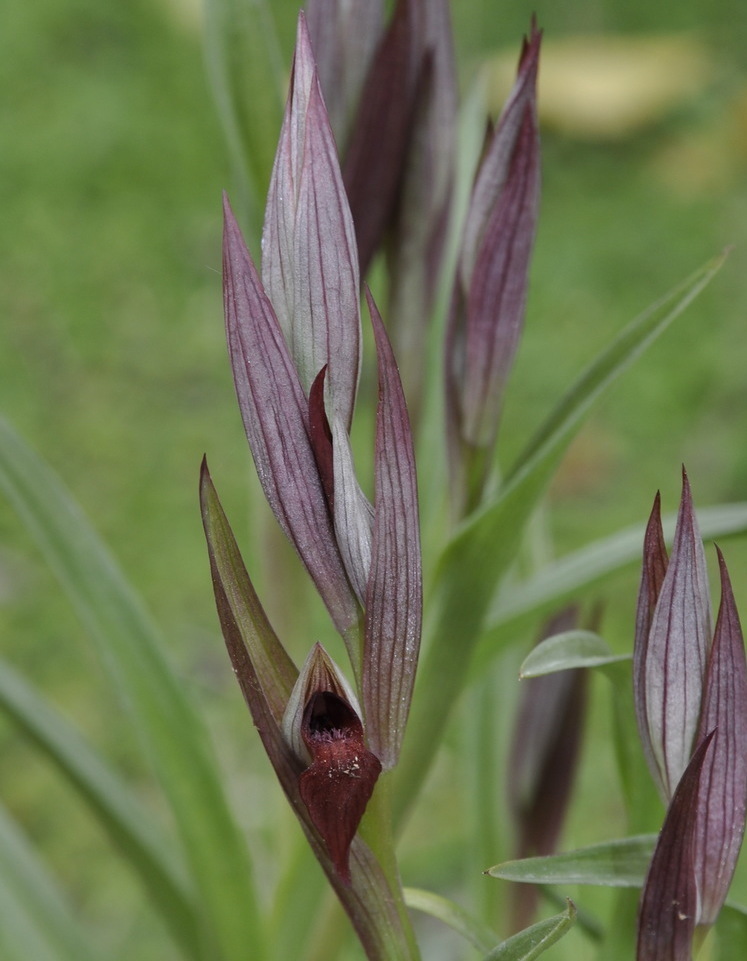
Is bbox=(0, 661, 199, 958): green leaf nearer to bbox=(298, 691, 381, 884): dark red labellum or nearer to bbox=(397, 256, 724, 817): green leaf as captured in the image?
bbox=(397, 256, 724, 817): green leaf

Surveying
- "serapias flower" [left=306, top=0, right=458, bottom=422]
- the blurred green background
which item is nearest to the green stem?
"serapias flower" [left=306, top=0, right=458, bottom=422]

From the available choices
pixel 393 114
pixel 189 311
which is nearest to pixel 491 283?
pixel 393 114

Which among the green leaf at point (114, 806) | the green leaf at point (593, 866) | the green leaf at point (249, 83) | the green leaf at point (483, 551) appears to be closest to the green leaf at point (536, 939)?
the green leaf at point (593, 866)

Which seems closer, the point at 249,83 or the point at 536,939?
the point at 536,939

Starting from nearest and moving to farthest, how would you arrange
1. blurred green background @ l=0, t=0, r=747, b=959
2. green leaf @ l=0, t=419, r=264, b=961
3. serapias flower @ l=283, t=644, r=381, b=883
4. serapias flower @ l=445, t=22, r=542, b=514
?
serapias flower @ l=283, t=644, r=381, b=883, serapias flower @ l=445, t=22, r=542, b=514, green leaf @ l=0, t=419, r=264, b=961, blurred green background @ l=0, t=0, r=747, b=959

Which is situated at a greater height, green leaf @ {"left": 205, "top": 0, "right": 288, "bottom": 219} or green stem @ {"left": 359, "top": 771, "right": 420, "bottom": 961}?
green leaf @ {"left": 205, "top": 0, "right": 288, "bottom": 219}

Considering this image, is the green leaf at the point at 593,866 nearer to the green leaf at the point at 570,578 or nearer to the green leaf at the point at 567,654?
the green leaf at the point at 567,654

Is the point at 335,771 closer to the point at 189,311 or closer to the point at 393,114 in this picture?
the point at 393,114
